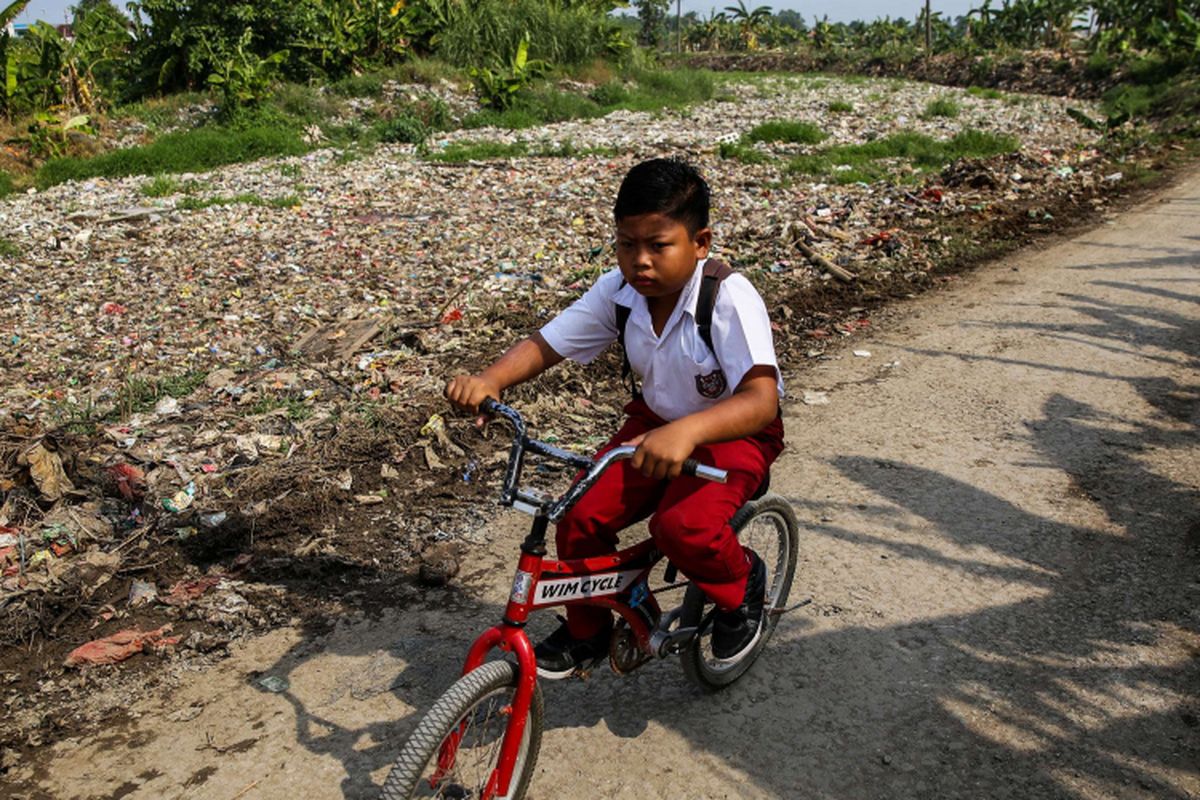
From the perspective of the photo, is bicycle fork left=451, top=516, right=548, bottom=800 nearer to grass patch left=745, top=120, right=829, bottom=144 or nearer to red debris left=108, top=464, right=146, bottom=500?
red debris left=108, top=464, right=146, bottom=500

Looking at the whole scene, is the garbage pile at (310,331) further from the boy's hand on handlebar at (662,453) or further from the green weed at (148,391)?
the boy's hand on handlebar at (662,453)

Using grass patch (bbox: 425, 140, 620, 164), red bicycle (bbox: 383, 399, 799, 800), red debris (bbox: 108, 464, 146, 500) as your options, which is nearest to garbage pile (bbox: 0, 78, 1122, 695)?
red debris (bbox: 108, 464, 146, 500)

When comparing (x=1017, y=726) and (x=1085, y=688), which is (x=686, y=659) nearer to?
(x=1017, y=726)

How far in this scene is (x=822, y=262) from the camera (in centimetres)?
852

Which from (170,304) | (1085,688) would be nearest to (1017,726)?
(1085,688)

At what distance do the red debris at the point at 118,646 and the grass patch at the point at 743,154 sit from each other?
35.1 feet

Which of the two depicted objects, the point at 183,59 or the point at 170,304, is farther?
the point at 183,59

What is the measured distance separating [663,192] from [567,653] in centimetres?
143

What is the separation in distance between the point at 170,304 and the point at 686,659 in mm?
5932

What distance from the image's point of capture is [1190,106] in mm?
19062

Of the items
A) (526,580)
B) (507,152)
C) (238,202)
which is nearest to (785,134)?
(507,152)

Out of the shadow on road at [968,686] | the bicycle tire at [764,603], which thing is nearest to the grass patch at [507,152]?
the shadow on road at [968,686]

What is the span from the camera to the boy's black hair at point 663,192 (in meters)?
2.61

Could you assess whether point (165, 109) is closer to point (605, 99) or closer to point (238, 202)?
point (238, 202)
